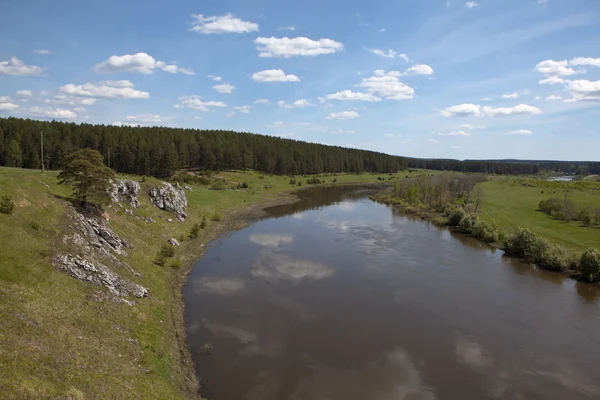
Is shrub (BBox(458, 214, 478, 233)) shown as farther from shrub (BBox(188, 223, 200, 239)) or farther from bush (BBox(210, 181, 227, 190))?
bush (BBox(210, 181, 227, 190))

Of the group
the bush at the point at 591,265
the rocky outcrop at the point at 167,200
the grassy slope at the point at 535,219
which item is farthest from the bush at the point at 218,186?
the bush at the point at 591,265

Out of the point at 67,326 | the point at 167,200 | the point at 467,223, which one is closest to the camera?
the point at 67,326

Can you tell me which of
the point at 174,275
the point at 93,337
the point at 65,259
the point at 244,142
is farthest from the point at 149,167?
the point at 93,337

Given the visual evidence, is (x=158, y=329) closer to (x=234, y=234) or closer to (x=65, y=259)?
(x=65, y=259)

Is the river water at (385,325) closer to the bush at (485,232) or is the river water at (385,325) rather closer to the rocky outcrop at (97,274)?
the rocky outcrop at (97,274)

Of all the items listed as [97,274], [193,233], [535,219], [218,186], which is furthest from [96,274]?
[535,219]

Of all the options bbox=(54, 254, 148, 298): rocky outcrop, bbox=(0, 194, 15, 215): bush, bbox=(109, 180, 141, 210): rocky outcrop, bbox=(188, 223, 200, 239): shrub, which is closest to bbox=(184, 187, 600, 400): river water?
bbox=(188, 223, 200, 239): shrub

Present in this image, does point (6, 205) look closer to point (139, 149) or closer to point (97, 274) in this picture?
point (97, 274)
